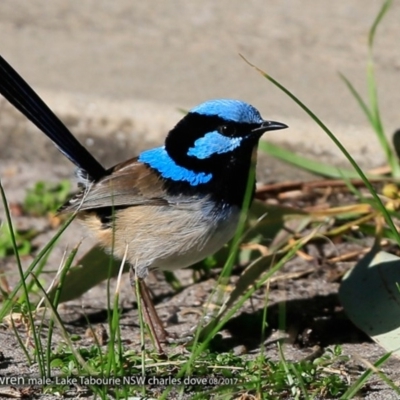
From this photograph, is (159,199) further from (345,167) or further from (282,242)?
(345,167)

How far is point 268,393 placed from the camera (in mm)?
3066

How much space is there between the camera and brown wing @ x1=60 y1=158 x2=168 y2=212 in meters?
3.96

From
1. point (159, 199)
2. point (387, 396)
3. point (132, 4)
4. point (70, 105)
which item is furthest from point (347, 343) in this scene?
point (132, 4)

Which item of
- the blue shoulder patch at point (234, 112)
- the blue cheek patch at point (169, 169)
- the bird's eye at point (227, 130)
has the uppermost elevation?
the blue shoulder patch at point (234, 112)

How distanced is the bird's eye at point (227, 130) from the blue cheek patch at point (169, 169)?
0.62ft

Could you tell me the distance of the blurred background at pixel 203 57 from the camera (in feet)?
18.5

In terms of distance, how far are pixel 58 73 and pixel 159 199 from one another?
2447 millimetres

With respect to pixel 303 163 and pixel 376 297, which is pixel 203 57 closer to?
pixel 303 163

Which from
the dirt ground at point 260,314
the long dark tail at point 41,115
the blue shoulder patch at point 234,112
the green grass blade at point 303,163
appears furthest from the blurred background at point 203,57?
the blue shoulder patch at point 234,112

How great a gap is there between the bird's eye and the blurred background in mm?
1621

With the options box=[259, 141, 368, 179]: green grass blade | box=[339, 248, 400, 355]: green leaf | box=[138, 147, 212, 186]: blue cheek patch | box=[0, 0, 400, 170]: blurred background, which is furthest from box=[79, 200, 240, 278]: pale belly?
box=[0, 0, 400, 170]: blurred background

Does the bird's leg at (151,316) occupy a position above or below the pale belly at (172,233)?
below

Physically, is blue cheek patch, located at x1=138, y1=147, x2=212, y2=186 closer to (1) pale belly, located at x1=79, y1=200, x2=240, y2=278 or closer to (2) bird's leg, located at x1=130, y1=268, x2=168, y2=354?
(1) pale belly, located at x1=79, y1=200, x2=240, y2=278

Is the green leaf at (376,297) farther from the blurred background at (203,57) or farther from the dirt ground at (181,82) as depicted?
the blurred background at (203,57)
